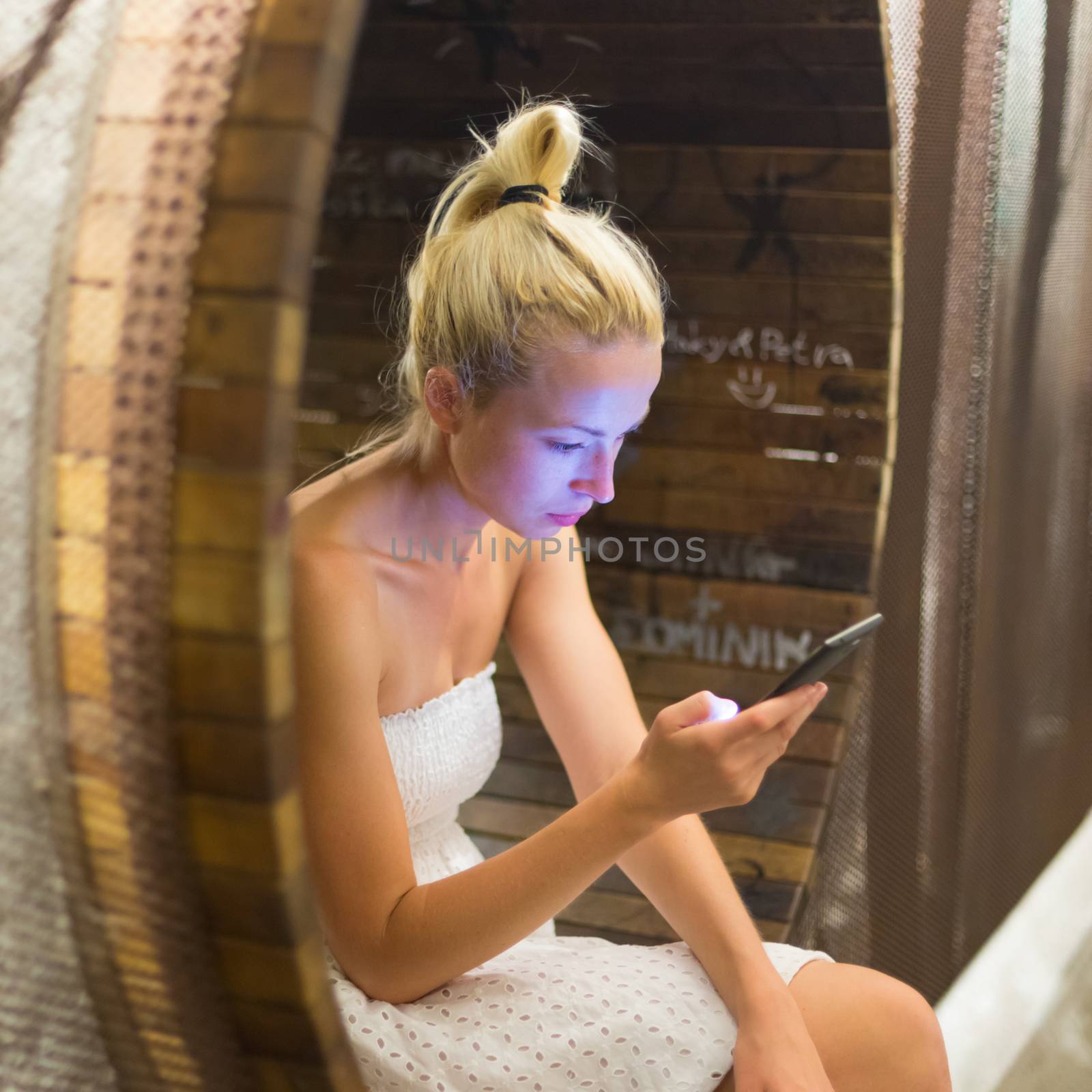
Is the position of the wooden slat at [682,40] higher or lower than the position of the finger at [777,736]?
higher

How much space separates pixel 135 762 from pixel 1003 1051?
5.60 feet

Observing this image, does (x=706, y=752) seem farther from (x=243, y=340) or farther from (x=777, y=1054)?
(x=243, y=340)

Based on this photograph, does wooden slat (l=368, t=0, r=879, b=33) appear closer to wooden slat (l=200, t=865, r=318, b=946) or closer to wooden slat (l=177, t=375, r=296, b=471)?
wooden slat (l=177, t=375, r=296, b=471)

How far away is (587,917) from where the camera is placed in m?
1.99

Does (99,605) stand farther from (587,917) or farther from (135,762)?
(587,917)

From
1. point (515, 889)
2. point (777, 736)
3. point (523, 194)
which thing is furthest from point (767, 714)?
point (523, 194)

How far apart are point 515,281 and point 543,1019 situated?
27.6 inches

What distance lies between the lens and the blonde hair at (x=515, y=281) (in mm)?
1100

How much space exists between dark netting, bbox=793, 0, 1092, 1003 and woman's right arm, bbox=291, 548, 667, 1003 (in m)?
0.99

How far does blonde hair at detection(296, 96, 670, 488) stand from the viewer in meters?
1.10

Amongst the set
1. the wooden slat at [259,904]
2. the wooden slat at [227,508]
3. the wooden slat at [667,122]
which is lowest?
the wooden slat at [259,904]

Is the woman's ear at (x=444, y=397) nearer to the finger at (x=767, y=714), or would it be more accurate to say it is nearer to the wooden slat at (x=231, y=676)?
the finger at (x=767, y=714)

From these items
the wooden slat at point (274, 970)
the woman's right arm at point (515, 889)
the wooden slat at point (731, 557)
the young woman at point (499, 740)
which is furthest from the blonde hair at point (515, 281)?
the wooden slat at point (731, 557)

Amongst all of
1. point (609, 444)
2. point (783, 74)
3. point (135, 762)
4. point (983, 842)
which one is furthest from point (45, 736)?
point (983, 842)
